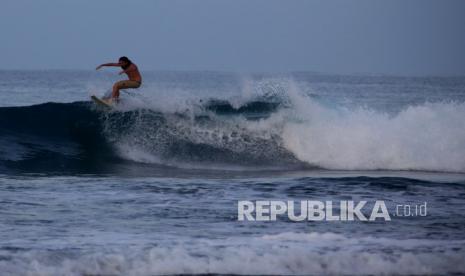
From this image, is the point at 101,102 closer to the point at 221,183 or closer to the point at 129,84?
the point at 129,84

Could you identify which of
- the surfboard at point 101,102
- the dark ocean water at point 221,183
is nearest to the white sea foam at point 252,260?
the dark ocean water at point 221,183

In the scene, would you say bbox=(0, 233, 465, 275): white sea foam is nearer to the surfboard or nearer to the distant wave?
the distant wave

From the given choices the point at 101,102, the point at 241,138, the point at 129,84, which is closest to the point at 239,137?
the point at 241,138

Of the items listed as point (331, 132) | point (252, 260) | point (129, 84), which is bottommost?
point (252, 260)

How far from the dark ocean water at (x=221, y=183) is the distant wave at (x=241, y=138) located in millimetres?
38

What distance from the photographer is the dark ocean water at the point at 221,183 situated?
7.87m

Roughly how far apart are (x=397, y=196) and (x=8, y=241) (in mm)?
6343

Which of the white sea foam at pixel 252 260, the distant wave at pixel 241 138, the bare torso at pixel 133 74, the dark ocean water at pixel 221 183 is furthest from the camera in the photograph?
the distant wave at pixel 241 138

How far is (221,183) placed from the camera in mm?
13102

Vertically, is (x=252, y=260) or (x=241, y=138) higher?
(x=241, y=138)

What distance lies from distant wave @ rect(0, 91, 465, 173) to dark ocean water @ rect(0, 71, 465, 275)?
0.04 metres

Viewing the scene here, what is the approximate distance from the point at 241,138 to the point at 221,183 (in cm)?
445

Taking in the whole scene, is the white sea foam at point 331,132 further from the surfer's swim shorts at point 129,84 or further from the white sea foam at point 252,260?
the white sea foam at point 252,260

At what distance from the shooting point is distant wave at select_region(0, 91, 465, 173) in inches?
641
